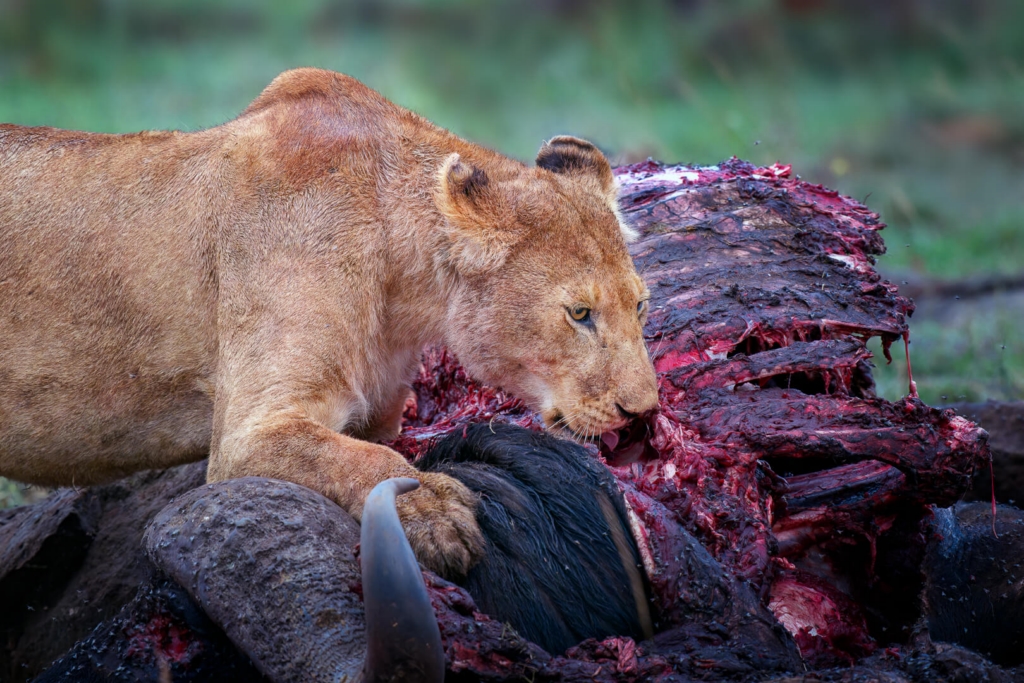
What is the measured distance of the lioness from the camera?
11.1 ft

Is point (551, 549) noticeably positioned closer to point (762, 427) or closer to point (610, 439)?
point (610, 439)

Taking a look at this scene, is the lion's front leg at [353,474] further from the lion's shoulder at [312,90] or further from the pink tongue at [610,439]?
the lion's shoulder at [312,90]

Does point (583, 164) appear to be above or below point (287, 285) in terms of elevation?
above

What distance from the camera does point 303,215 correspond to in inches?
140

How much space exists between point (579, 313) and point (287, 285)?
90 centimetres

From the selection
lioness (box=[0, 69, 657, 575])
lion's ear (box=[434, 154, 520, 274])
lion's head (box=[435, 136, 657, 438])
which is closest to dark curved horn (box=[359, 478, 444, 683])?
lioness (box=[0, 69, 657, 575])

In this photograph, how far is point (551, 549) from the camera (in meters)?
2.79

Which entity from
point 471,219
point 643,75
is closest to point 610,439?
point 471,219

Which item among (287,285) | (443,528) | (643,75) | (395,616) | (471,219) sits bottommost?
(395,616)

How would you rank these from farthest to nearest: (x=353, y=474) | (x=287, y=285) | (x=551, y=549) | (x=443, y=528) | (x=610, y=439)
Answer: (x=287, y=285), (x=610, y=439), (x=353, y=474), (x=551, y=549), (x=443, y=528)

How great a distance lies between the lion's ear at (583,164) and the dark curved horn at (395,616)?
199 cm

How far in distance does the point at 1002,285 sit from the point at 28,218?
6.92 meters

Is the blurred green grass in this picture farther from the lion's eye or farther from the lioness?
the lion's eye

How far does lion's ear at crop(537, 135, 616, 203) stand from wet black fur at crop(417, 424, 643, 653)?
1.19m
